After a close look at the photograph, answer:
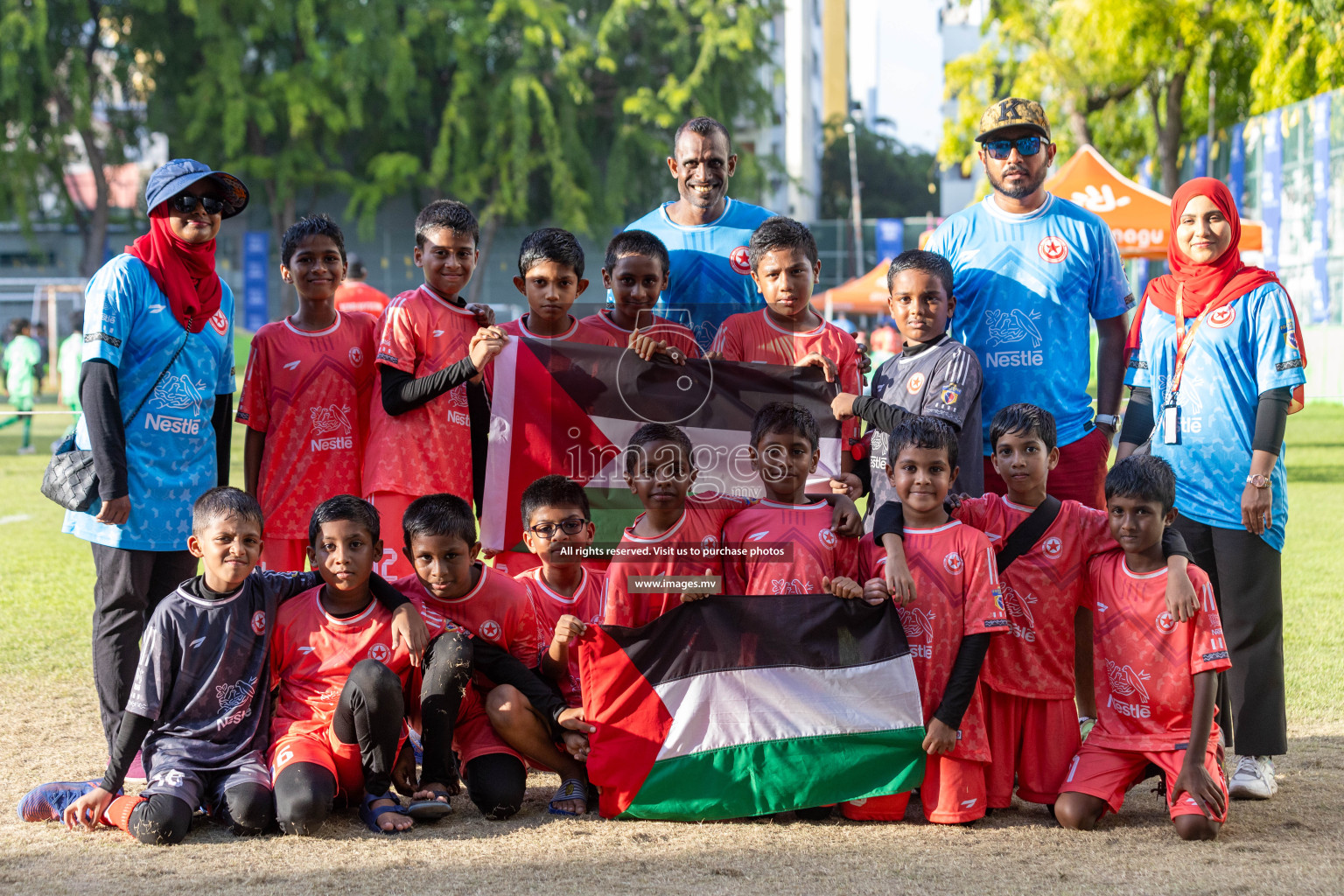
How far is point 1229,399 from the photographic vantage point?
4.62 m

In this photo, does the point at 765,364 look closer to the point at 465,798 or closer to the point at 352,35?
the point at 465,798

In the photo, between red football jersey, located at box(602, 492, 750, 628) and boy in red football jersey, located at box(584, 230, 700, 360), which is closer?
red football jersey, located at box(602, 492, 750, 628)

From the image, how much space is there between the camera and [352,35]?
32.0 metres

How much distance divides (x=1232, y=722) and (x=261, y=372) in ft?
13.4

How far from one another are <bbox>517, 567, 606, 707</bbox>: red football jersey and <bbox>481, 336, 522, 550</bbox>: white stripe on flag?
12.0 inches

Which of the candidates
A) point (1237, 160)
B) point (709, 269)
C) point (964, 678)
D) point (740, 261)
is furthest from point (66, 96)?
point (964, 678)

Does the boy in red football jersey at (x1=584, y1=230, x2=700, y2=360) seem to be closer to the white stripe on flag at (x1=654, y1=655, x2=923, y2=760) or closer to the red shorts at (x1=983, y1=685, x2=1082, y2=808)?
the white stripe on flag at (x1=654, y1=655, x2=923, y2=760)

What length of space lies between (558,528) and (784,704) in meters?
1.04

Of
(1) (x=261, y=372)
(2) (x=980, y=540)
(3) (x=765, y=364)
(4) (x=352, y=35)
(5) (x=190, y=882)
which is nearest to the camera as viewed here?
(5) (x=190, y=882)

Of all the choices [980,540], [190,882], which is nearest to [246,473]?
[190,882]

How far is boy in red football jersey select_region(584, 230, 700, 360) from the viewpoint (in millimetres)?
4729

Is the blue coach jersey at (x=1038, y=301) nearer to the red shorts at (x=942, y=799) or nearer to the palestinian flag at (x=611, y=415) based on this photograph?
the palestinian flag at (x=611, y=415)

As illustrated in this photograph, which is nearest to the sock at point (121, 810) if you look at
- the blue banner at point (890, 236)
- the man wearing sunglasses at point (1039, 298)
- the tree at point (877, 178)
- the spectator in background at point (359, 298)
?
the man wearing sunglasses at point (1039, 298)

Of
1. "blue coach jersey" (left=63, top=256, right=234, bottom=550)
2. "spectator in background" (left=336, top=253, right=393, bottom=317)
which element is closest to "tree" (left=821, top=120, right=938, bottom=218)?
"spectator in background" (left=336, top=253, right=393, bottom=317)
